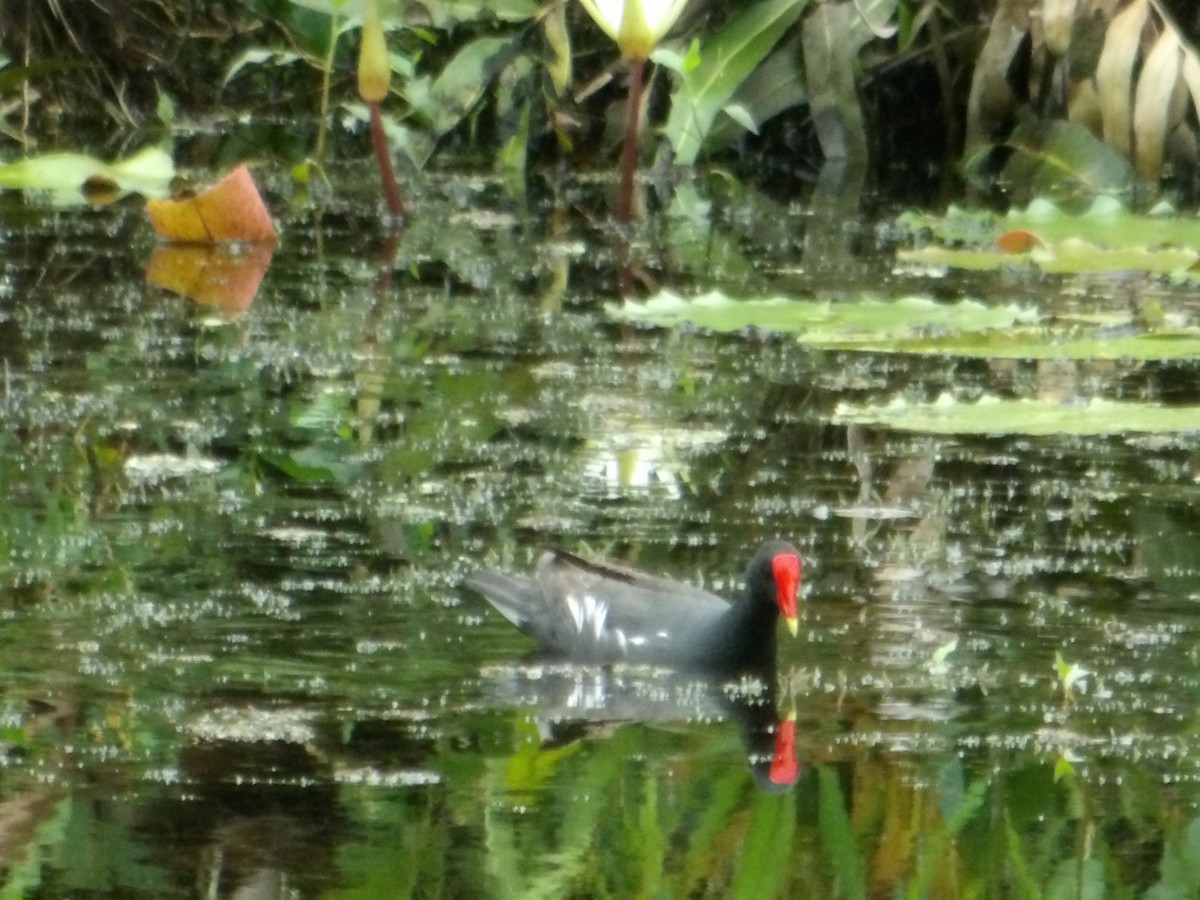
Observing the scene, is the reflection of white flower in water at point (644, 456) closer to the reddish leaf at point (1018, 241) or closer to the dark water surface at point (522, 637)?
the dark water surface at point (522, 637)

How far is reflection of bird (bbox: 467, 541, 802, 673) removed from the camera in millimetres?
3686

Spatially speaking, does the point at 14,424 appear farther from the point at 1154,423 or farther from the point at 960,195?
the point at 960,195

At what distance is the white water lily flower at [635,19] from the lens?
7.08m

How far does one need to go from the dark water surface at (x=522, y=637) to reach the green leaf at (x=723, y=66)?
2403 mm

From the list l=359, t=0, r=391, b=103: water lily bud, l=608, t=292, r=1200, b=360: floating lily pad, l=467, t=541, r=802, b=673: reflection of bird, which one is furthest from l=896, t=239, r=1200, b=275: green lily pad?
l=467, t=541, r=802, b=673: reflection of bird

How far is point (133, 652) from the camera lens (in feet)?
11.8

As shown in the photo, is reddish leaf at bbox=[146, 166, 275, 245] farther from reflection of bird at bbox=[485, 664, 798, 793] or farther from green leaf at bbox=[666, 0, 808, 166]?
reflection of bird at bbox=[485, 664, 798, 793]

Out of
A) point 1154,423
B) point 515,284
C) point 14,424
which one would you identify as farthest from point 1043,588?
point 515,284

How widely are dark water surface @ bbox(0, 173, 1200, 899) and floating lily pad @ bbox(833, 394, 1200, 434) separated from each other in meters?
0.08

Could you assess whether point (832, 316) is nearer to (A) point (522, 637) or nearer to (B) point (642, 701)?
(A) point (522, 637)

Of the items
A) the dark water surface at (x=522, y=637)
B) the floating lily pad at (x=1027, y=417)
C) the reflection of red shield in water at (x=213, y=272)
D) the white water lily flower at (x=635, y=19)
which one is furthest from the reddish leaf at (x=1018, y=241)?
the reflection of red shield in water at (x=213, y=272)

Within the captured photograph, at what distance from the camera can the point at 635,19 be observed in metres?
7.08

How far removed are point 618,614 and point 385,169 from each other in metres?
4.33

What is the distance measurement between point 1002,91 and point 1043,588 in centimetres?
545
